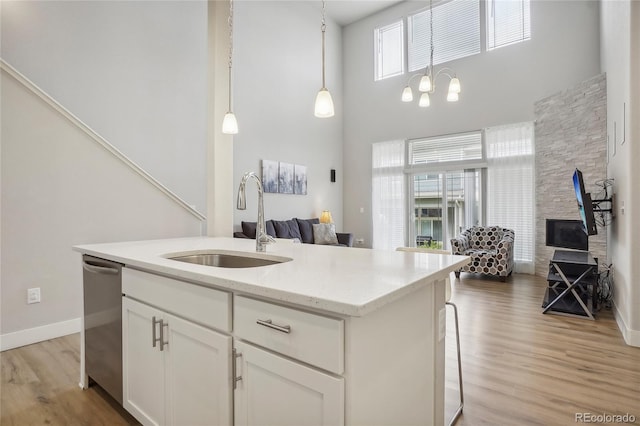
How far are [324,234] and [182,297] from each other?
533cm

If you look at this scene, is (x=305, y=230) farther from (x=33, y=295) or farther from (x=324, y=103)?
(x=324, y=103)

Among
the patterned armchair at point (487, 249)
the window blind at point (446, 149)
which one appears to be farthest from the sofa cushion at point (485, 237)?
the window blind at point (446, 149)

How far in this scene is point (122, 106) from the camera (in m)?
4.09

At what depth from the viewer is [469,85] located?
670cm

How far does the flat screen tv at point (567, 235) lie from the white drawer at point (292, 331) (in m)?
4.92

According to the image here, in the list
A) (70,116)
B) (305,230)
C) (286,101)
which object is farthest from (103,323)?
(286,101)

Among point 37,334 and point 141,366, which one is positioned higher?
point 141,366

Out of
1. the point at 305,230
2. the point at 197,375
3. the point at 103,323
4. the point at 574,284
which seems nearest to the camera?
the point at 197,375

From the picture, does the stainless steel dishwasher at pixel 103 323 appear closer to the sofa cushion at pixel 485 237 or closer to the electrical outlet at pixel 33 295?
the electrical outlet at pixel 33 295

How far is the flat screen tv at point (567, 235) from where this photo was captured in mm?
4543

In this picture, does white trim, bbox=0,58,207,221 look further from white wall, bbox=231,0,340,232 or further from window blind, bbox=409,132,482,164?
window blind, bbox=409,132,482,164

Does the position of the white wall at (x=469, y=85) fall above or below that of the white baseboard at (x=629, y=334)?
above

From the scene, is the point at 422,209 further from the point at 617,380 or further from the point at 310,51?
the point at 617,380

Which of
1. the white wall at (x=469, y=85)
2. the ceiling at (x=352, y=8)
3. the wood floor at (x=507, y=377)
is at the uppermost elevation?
the ceiling at (x=352, y=8)
